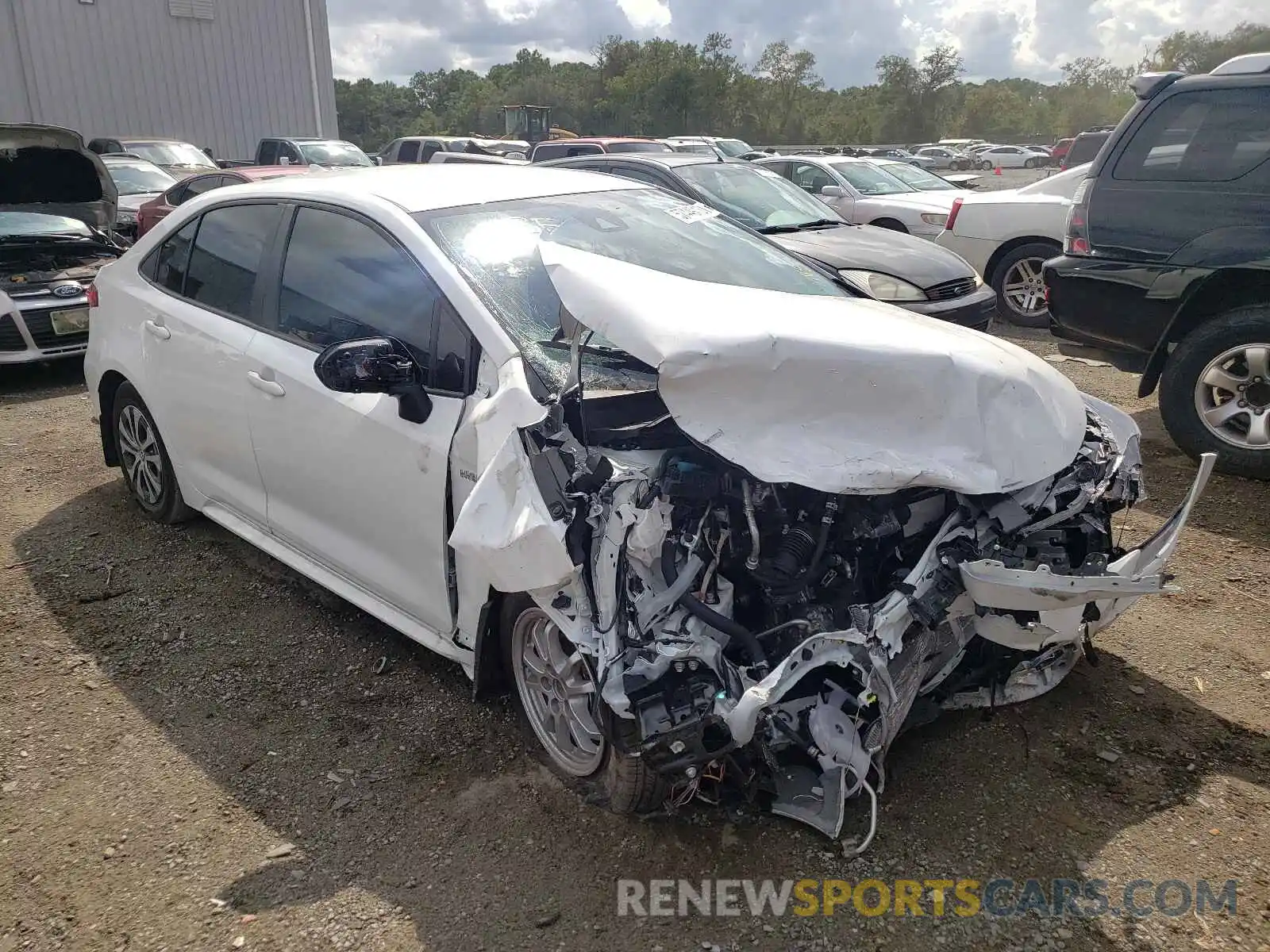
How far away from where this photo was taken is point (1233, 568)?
13.3 feet

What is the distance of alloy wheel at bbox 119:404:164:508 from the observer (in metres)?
4.52

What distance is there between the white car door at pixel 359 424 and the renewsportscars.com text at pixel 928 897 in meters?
1.10

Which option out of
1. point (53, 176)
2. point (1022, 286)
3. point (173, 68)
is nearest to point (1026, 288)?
point (1022, 286)

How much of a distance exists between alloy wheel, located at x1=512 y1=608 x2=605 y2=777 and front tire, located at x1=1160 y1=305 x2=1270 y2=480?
388 centimetres

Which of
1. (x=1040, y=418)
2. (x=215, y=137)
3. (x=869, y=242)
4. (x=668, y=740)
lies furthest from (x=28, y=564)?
(x=215, y=137)

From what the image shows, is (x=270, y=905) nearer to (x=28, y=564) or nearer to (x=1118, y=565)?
(x=1118, y=565)

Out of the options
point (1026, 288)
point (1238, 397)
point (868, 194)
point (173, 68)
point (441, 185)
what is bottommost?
point (1026, 288)

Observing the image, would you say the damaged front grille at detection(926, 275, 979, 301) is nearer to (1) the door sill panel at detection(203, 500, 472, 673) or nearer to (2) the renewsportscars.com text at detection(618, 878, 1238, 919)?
(1) the door sill panel at detection(203, 500, 472, 673)

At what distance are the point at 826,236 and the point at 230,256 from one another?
4.91 meters

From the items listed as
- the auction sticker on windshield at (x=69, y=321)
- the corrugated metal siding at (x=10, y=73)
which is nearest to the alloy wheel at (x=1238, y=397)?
the auction sticker on windshield at (x=69, y=321)

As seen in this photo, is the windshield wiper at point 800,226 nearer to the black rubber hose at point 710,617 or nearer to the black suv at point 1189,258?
the black suv at point 1189,258

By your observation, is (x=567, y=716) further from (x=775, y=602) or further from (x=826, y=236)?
(x=826, y=236)

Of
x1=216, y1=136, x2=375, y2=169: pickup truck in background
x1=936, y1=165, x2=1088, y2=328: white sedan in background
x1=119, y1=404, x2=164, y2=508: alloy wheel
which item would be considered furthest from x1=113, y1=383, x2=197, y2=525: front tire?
x1=216, y1=136, x2=375, y2=169: pickup truck in background

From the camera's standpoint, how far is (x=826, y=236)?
7.48 metres
